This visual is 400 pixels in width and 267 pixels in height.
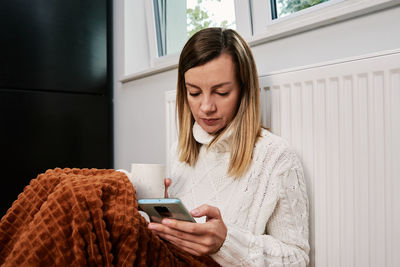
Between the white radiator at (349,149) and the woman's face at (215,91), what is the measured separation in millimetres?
160

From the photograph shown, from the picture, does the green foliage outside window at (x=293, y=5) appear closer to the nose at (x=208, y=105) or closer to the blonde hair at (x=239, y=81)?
the blonde hair at (x=239, y=81)

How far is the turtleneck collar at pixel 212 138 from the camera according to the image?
3.01 feet

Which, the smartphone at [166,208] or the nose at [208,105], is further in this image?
the nose at [208,105]

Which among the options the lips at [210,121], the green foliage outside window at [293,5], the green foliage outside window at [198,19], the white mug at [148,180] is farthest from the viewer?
the green foliage outside window at [198,19]

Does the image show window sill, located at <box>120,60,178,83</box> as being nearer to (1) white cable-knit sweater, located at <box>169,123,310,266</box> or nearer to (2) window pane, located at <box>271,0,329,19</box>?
(2) window pane, located at <box>271,0,329,19</box>

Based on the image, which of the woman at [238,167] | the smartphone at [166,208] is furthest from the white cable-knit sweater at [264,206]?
the smartphone at [166,208]

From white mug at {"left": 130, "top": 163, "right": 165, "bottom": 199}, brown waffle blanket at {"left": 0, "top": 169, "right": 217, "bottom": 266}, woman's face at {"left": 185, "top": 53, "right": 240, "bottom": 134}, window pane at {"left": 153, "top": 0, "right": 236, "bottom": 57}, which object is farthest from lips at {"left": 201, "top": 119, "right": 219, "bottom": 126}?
window pane at {"left": 153, "top": 0, "right": 236, "bottom": 57}

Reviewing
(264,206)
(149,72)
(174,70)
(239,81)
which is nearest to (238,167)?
(264,206)

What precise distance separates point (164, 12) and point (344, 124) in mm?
1560

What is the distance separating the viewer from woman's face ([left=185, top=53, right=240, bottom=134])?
88cm

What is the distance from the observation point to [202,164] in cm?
102

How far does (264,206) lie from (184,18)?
140cm

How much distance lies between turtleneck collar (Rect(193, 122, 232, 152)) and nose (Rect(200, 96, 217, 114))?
8 cm

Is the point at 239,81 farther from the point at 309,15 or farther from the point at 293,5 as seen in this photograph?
the point at 293,5
